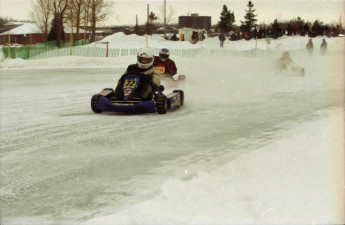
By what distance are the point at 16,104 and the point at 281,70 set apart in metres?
10.7

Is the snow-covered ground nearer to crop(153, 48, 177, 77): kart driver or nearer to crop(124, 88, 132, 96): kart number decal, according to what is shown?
crop(124, 88, 132, 96): kart number decal

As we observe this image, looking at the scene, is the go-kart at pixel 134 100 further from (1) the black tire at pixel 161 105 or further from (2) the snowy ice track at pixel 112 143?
(2) the snowy ice track at pixel 112 143

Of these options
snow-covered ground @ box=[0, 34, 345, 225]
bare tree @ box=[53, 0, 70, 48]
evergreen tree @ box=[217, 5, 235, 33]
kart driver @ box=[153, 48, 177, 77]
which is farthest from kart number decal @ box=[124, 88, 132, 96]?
evergreen tree @ box=[217, 5, 235, 33]

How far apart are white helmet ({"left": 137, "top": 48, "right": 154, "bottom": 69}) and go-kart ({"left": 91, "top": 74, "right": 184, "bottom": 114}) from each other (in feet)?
1.58

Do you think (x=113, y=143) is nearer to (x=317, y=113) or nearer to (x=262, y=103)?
(x=317, y=113)

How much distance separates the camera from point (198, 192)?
15.5 ft

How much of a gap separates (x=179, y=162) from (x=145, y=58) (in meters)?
4.76

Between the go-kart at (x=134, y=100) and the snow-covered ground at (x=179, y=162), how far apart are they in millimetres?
157

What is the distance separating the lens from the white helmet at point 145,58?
1055 centimetres

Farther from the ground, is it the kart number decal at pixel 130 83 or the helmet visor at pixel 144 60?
the helmet visor at pixel 144 60

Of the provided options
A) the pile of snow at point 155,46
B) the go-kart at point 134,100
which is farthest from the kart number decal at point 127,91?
the pile of snow at point 155,46

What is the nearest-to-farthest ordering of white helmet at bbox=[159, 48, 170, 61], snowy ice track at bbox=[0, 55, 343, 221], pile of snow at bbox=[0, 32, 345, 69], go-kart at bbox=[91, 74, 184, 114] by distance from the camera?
1. snowy ice track at bbox=[0, 55, 343, 221]
2. go-kart at bbox=[91, 74, 184, 114]
3. white helmet at bbox=[159, 48, 170, 61]
4. pile of snow at bbox=[0, 32, 345, 69]

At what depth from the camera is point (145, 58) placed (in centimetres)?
1056

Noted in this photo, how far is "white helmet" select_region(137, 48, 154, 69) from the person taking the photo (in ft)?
34.6
